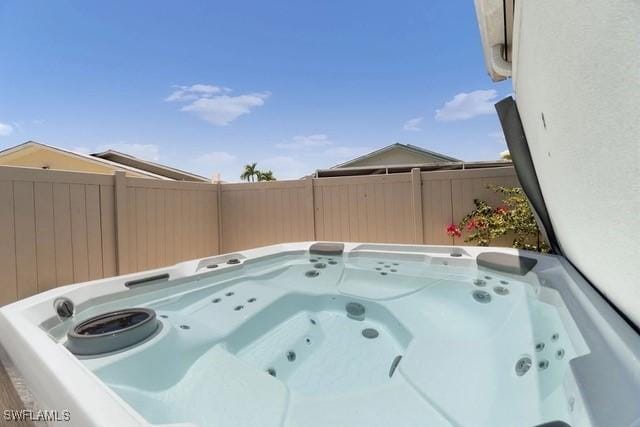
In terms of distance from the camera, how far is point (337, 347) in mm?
2129

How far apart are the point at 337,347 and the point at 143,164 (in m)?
8.87

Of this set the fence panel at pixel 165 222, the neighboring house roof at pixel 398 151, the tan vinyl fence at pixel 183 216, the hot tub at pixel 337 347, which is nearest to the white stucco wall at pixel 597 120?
the hot tub at pixel 337 347

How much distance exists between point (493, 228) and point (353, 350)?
2.63 meters

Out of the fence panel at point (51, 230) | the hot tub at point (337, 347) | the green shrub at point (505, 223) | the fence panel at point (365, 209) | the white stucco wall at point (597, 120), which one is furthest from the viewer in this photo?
the fence panel at point (365, 209)

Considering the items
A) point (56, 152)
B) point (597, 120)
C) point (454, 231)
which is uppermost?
point (56, 152)

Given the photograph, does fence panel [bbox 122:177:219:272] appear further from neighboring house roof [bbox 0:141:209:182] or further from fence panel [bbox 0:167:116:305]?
neighboring house roof [bbox 0:141:209:182]

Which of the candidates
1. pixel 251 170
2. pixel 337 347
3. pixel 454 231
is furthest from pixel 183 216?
pixel 251 170

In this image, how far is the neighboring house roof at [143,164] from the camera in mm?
8508

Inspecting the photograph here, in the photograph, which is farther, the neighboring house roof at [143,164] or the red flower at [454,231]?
the neighboring house roof at [143,164]

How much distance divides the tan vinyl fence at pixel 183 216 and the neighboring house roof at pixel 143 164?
4300mm

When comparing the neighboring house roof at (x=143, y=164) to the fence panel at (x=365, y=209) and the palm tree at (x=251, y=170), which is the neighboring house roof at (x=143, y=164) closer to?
the fence panel at (x=365, y=209)

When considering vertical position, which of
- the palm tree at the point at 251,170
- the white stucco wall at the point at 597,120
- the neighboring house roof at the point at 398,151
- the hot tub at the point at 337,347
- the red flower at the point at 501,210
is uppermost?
the palm tree at the point at 251,170

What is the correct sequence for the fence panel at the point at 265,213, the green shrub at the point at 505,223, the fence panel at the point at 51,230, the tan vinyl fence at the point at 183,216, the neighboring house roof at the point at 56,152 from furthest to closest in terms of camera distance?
the neighboring house roof at the point at 56,152, the fence panel at the point at 265,213, the green shrub at the point at 505,223, the tan vinyl fence at the point at 183,216, the fence panel at the point at 51,230

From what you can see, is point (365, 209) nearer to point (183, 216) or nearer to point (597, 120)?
point (183, 216)
